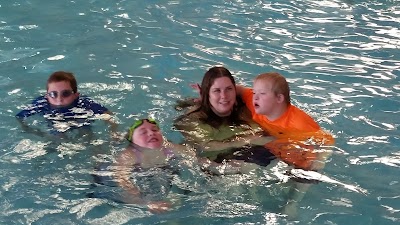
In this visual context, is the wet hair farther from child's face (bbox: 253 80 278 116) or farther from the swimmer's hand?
the swimmer's hand

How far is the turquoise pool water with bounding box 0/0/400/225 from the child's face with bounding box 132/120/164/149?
329 millimetres

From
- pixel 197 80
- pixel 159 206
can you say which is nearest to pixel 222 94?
pixel 159 206

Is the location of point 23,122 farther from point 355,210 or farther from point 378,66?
point 378,66

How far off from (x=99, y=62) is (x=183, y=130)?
216 centimetres

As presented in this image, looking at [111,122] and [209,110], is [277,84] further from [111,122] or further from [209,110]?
[111,122]

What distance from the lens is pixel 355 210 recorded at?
14.1 ft

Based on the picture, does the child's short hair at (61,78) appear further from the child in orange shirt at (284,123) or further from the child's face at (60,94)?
the child in orange shirt at (284,123)

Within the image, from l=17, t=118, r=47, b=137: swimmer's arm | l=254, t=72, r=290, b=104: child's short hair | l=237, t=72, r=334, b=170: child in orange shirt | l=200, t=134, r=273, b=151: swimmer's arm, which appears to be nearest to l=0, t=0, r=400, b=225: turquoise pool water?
l=17, t=118, r=47, b=137: swimmer's arm

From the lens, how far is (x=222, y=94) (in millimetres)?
5055

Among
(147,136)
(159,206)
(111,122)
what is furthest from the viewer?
(111,122)

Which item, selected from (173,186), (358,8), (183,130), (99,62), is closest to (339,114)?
(183,130)

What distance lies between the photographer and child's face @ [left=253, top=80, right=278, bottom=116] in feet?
16.4

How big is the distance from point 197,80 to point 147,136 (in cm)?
194

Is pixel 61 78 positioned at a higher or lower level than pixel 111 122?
higher
